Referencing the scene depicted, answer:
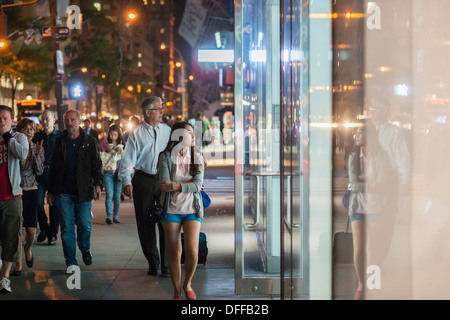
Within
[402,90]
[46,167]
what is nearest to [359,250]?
[402,90]

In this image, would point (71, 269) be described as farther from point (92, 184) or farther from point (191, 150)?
point (191, 150)

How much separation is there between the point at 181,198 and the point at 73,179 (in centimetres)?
217

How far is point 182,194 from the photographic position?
6766 mm

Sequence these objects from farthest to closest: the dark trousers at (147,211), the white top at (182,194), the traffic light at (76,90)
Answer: the traffic light at (76,90), the dark trousers at (147,211), the white top at (182,194)

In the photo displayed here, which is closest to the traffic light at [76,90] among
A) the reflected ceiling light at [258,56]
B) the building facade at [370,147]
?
the reflected ceiling light at [258,56]

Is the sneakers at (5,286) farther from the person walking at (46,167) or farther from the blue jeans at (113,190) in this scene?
the blue jeans at (113,190)

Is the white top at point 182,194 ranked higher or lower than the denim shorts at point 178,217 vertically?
higher

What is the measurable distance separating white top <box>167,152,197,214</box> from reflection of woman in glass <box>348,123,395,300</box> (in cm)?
321

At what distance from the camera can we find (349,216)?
371 cm

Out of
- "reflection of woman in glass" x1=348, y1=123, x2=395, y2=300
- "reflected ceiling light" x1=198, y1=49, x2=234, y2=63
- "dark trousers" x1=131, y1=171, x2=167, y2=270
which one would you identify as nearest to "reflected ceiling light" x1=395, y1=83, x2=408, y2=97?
"reflection of woman in glass" x1=348, y1=123, x2=395, y2=300

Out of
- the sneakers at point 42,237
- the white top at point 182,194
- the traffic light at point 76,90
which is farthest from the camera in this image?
the traffic light at point 76,90

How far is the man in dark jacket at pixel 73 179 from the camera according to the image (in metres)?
8.45

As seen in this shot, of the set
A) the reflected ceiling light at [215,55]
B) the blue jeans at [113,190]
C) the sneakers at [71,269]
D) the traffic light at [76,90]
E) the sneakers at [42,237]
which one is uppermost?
the reflected ceiling light at [215,55]

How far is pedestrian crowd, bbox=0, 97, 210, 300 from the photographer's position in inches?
269
